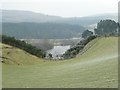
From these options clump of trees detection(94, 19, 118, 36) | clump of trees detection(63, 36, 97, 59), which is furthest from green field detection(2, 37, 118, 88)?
clump of trees detection(94, 19, 118, 36)

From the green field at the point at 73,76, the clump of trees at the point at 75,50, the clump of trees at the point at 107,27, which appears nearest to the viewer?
the green field at the point at 73,76

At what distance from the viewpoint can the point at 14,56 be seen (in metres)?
70.1

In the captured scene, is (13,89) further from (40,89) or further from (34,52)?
(34,52)

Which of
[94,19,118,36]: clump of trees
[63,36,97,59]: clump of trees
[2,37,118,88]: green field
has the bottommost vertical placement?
[63,36,97,59]: clump of trees

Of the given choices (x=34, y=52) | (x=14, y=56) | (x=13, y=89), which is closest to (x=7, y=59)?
(x=14, y=56)

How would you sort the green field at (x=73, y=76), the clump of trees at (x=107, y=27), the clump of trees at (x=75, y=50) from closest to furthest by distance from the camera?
the green field at (x=73, y=76) < the clump of trees at (x=75, y=50) < the clump of trees at (x=107, y=27)

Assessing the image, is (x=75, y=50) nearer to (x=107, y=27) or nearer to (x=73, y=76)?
(x=107, y=27)

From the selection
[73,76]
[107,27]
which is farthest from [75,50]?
[73,76]

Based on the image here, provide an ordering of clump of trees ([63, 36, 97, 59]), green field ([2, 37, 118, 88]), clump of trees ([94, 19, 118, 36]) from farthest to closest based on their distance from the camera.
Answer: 1. clump of trees ([94, 19, 118, 36])
2. clump of trees ([63, 36, 97, 59])
3. green field ([2, 37, 118, 88])

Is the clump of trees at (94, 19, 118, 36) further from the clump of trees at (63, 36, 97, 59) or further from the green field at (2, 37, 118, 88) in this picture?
the green field at (2, 37, 118, 88)

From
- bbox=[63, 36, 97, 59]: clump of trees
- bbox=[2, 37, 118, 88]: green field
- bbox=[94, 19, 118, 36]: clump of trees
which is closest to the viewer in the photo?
bbox=[2, 37, 118, 88]: green field

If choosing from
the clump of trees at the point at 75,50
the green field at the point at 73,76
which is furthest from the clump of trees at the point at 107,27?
the green field at the point at 73,76

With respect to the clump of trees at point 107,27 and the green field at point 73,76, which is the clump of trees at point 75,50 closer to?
the clump of trees at point 107,27

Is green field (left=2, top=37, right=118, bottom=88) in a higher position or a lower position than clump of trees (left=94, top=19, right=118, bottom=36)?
lower
